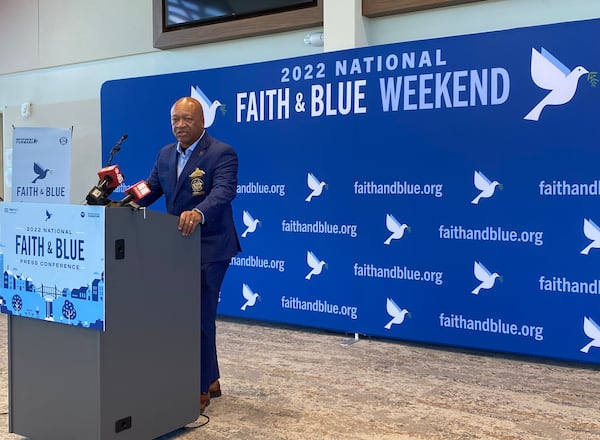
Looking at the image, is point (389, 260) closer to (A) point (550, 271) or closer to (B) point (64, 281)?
(A) point (550, 271)

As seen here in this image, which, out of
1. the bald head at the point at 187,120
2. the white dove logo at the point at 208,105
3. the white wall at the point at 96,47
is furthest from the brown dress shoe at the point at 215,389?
the white wall at the point at 96,47

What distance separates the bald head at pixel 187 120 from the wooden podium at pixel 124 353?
1.74ft

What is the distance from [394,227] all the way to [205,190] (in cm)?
181

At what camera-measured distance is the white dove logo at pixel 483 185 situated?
4254 millimetres

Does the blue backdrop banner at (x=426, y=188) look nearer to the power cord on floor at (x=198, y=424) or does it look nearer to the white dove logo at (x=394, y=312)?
the white dove logo at (x=394, y=312)

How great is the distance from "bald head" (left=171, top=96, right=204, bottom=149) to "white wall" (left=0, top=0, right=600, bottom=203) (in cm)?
229

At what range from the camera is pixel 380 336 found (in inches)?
188

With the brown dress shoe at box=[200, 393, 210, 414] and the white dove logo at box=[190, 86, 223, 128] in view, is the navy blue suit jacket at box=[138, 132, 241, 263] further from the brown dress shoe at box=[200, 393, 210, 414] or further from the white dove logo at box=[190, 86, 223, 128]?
the white dove logo at box=[190, 86, 223, 128]

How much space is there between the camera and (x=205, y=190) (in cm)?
318

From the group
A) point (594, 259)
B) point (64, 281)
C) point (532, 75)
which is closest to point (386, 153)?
point (532, 75)

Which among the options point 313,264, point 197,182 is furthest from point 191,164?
point 313,264

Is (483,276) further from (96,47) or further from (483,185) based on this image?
(96,47)

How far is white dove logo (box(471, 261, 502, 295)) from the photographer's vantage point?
14.0 ft

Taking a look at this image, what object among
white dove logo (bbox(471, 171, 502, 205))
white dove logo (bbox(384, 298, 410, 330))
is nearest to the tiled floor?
white dove logo (bbox(384, 298, 410, 330))
